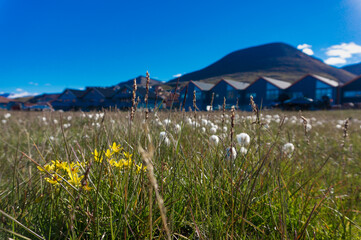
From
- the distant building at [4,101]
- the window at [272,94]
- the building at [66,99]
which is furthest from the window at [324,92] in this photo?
the distant building at [4,101]

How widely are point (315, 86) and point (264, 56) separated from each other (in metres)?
109

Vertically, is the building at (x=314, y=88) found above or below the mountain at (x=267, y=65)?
below

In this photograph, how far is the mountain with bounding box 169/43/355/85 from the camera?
9844 centimetres

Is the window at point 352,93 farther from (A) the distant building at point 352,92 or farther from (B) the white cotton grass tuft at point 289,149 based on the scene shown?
(B) the white cotton grass tuft at point 289,149

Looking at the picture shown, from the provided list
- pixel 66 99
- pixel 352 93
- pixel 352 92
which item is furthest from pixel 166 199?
pixel 66 99

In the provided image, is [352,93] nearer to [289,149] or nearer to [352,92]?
[352,92]

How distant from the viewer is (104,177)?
3.78ft

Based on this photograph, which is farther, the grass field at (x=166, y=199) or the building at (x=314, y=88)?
the building at (x=314, y=88)

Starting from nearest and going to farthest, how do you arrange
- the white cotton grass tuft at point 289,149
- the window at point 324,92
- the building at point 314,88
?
the white cotton grass tuft at point 289,149 < the building at point 314,88 < the window at point 324,92

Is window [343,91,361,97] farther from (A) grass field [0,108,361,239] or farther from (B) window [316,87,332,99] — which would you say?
(A) grass field [0,108,361,239]

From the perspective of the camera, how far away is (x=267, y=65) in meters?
112

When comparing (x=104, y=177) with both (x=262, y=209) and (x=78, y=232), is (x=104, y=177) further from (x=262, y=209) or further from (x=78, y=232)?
(x=262, y=209)

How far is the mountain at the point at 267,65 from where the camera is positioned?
98438 mm

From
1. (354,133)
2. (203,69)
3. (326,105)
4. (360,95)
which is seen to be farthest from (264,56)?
(354,133)
